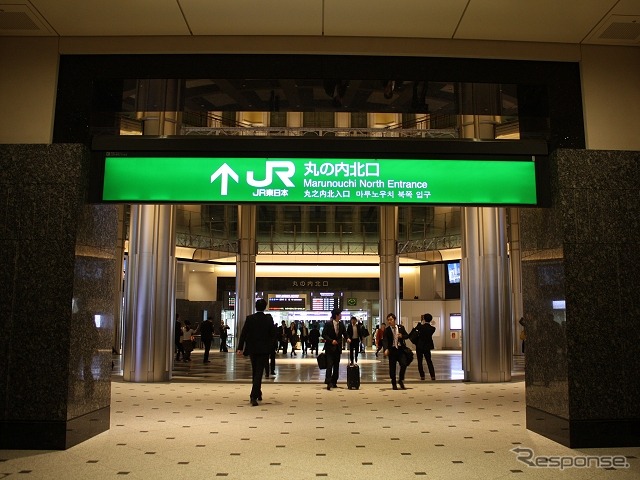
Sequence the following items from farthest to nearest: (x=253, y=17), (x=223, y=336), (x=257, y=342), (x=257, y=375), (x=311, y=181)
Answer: (x=223, y=336), (x=257, y=342), (x=257, y=375), (x=311, y=181), (x=253, y=17)

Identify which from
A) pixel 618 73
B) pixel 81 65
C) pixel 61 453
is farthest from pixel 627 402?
pixel 81 65

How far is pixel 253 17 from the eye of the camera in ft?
17.9

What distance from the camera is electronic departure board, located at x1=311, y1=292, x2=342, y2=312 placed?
32594mm

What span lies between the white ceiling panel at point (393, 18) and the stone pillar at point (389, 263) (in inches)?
857

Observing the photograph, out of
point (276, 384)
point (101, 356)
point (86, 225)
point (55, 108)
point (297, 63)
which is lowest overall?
point (276, 384)

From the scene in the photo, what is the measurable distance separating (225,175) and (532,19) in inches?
124

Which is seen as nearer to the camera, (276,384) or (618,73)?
(618,73)

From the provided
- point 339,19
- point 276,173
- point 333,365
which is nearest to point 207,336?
point 333,365

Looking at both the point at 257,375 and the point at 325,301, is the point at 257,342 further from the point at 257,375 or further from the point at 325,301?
the point at 325,301

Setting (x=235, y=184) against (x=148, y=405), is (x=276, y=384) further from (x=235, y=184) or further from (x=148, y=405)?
(x=235, y=184)

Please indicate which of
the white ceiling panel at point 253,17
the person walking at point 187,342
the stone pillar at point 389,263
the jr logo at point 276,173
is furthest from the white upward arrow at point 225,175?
the stone pillar at point 389,263

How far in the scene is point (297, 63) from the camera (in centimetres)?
595

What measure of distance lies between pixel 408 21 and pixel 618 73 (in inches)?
92.9

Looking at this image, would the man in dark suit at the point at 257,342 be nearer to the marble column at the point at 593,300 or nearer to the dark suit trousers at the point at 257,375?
the dark suit trousers at the point at 257,375
